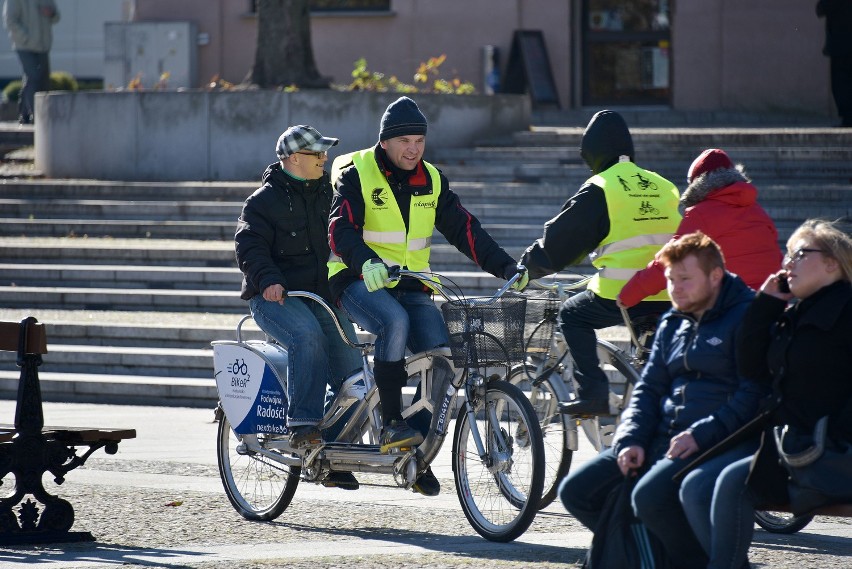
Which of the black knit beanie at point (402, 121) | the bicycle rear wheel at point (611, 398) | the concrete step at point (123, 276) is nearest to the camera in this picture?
the black knit beanie at point (402, 121)

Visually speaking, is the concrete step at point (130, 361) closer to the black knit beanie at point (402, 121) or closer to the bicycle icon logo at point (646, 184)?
the black knit beanie at point (402, 121)

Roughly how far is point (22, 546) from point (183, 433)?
10.7 feet

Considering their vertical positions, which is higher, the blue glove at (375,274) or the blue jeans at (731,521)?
the blue glove at (375,274)

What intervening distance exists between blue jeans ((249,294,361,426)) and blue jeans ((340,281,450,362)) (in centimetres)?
20

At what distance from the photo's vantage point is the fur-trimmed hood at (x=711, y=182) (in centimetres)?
689

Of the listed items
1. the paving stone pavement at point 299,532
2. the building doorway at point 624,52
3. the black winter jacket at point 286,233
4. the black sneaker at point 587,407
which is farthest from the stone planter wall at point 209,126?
the black sneaker at point 587,407

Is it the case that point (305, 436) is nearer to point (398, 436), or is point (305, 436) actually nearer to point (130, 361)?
point (398, 436)

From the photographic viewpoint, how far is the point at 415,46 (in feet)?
73.7

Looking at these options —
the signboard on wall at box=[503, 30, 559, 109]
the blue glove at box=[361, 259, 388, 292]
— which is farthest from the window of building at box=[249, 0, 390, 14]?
the blue glove at box=[361, 259, 388, 292]

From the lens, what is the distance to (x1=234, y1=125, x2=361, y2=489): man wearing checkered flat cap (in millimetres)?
7168

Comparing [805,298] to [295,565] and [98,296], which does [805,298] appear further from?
[98,296]

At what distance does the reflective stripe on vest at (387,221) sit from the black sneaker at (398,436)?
769 millimetres

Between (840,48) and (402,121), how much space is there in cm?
1068

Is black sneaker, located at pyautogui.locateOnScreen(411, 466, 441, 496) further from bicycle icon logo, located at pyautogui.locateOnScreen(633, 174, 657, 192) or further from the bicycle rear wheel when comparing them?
bicycle icon logo, located at pyautogui.locateOnScreen(633, 174, 657, 192)
